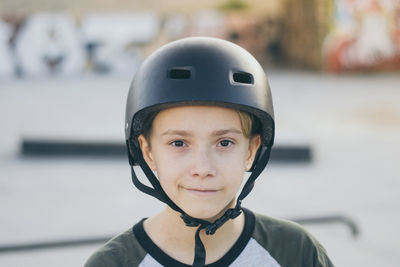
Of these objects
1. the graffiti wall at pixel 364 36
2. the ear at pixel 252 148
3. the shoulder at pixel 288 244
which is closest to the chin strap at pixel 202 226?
the shoulder at pixel 288 244

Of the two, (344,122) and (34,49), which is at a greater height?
(34,49)

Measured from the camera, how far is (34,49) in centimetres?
1516

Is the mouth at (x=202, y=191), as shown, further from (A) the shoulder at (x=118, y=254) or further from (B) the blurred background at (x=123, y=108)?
(B) the blurred background at (x=123, y=108)

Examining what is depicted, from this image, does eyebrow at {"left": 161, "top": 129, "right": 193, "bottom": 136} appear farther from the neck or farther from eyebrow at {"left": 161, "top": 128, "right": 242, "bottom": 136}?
the neck

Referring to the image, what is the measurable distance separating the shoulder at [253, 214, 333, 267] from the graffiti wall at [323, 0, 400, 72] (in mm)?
13883

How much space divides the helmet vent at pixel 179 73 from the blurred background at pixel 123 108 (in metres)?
1.79

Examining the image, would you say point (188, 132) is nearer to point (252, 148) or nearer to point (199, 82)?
point (199, 82)

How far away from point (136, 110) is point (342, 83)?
40.4 feet

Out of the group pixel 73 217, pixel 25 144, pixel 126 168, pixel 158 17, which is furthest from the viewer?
pixel 158 17

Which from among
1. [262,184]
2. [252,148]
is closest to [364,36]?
[262,184]

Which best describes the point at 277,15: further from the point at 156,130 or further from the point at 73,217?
the point at 156,130

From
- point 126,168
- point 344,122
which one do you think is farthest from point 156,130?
point 344,122

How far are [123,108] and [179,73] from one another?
8.36 metres

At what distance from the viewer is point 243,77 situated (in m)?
1.98
